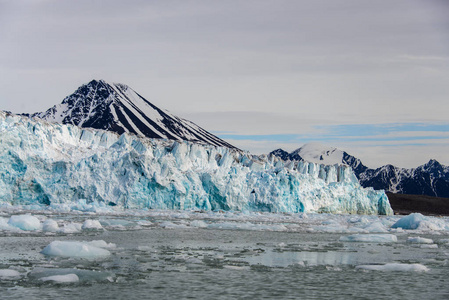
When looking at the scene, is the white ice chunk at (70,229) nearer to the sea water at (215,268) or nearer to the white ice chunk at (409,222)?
the sea water at (215,268)

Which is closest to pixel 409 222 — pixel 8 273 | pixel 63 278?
pixel 63 278

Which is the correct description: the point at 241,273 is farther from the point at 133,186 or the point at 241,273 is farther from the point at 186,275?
the point at 133,186

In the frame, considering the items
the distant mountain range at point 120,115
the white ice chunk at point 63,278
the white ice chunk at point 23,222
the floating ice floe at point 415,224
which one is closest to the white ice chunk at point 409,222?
the floating ice floe at point 415,224

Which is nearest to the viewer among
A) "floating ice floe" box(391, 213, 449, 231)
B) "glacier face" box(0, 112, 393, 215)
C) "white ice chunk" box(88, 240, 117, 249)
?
"white ice chunk" box(88, 240, 117, 249)

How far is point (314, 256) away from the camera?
54.9 ft

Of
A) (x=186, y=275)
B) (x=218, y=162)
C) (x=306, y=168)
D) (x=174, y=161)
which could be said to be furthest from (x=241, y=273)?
(x=306, y=168)

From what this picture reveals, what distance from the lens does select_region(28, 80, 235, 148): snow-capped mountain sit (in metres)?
146

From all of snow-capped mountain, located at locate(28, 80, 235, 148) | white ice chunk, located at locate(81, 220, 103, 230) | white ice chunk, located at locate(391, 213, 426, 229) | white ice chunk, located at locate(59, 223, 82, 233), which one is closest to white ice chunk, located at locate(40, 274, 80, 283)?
white ice chunk, located at locate(59, 223, 82, 233)

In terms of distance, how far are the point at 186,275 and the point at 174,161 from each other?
34.5 m

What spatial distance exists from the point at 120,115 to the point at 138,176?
114 m

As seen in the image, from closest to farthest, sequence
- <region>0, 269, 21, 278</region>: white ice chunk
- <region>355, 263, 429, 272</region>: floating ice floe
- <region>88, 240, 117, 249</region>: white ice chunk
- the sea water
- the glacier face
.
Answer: the sea water, <region>0, 269, 21, 278</region>: white ice chunk, <region>355, 263, 429, 272</region>: floating ice floe, <region>88, 240, 117, 249</region>: white ice chunk, the glacier face

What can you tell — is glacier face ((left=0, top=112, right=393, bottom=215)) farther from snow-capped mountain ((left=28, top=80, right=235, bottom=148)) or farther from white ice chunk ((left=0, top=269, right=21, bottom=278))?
snow-capped mountain ((left=28, top=80, right=235, bottom=148))

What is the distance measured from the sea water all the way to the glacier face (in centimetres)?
1782

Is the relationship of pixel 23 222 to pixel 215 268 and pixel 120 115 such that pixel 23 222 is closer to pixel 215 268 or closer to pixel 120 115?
pixel 215 268
